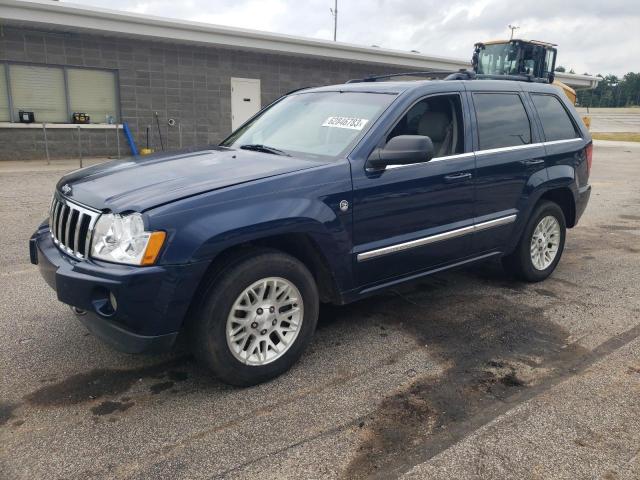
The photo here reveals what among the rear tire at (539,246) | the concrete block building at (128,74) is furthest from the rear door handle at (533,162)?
the concrete block building at (128,74)

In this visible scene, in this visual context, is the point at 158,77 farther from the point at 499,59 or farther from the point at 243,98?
the point at 499,59

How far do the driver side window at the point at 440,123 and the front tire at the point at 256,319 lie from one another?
1.50 metres

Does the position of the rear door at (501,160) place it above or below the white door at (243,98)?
below

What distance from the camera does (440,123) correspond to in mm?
4137

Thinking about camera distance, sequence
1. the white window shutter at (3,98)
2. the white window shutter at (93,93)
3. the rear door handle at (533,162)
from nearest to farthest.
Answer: the rear door handle at (533,162) < the white window shutter at (3,98) < the white window shutter at (93,93)

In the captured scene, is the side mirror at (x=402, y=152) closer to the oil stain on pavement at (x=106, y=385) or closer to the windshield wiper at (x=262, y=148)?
the windshield wiper at (x=262, y=148)

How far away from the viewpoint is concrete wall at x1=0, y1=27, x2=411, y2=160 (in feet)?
45.8

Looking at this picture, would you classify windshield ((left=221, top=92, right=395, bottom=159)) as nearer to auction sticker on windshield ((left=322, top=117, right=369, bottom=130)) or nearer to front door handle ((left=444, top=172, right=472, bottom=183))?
auction sticker on windshield ((left=322, top=117, right=369, bottom=130))

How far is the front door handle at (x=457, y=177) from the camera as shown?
395 cm

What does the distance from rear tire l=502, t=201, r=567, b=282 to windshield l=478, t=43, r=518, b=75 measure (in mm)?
14429

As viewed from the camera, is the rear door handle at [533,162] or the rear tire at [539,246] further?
the rear tire at [539,246]

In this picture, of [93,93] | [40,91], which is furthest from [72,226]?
[93,93]

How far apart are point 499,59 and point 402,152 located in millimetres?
17184

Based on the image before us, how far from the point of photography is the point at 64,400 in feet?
9.81
